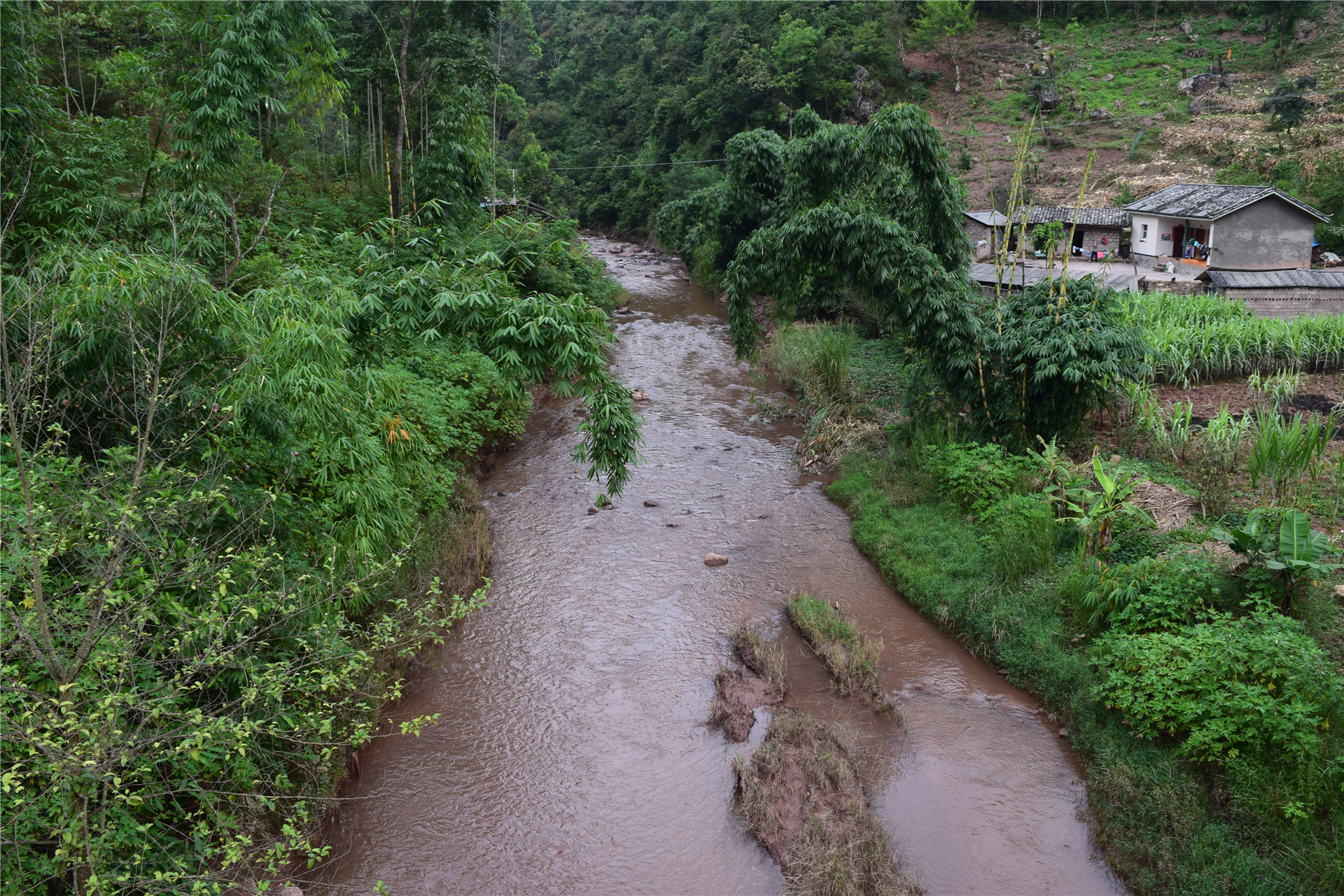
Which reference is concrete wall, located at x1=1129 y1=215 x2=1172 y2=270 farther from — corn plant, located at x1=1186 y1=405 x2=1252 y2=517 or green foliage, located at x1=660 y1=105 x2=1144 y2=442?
corn plant, located at x1=1186 y1=405 x2=1252 y2=517

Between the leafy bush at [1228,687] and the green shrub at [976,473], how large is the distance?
309 centimetres

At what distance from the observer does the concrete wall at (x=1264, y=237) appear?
2002 centimetres

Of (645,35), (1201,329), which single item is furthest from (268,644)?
(645,35)

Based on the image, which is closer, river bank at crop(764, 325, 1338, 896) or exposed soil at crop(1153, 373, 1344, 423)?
river bank at crop(764, 325, 1338, 896)

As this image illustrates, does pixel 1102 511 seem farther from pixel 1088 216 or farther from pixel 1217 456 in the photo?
pixel 1088 216

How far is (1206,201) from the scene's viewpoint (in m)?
21.3

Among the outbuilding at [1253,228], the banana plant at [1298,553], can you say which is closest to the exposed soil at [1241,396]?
the banana plant at [1298,553]

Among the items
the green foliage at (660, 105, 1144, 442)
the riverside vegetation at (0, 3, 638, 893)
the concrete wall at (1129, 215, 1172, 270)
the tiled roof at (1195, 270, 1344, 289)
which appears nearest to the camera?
the riverside vegetation at (0, 3, 638, 893)

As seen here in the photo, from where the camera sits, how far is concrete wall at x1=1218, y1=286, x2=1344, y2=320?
15.1 m

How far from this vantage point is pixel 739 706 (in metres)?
7.34

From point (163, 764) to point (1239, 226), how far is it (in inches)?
956

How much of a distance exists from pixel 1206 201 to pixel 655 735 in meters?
22.1

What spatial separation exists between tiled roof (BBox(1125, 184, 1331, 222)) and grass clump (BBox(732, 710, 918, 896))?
19.9 m

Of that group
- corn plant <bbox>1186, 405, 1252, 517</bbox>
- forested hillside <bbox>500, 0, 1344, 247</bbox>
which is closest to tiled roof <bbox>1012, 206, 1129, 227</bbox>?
forested hillside <bbox>500, 0, 1344, 247</bbox>
